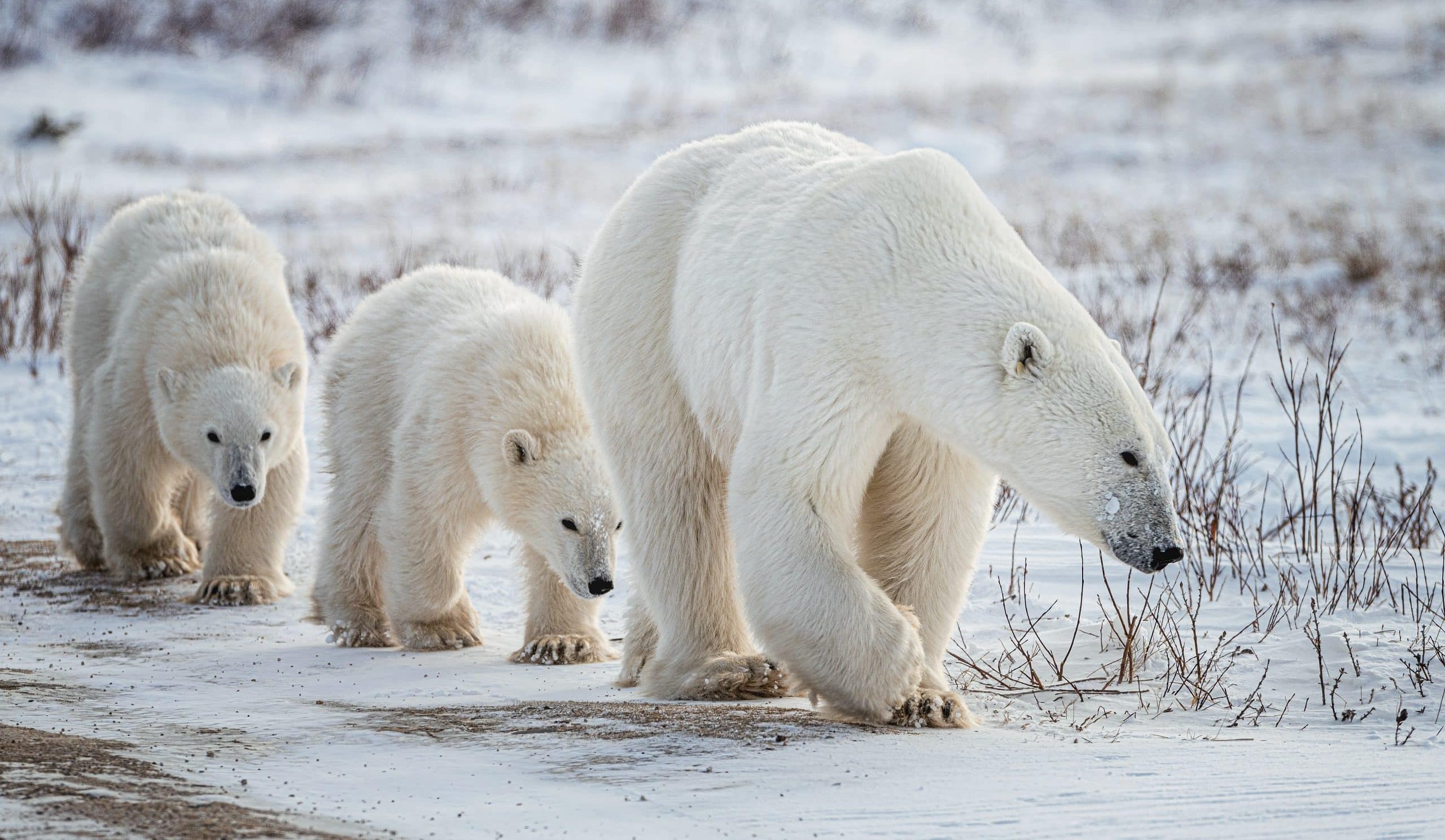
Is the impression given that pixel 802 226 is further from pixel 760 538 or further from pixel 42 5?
pixel 42 5

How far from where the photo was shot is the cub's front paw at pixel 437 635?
495 cm

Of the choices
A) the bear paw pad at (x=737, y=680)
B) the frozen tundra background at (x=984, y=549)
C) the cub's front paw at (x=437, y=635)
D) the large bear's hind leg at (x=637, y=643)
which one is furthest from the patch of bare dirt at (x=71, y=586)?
the bear paw pad at (x=737, y=680)

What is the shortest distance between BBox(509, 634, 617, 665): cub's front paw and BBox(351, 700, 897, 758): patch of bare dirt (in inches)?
34.8

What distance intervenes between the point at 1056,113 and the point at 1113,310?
13072mm

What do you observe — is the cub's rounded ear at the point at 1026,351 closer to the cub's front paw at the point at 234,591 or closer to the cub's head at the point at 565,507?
the cub's head at the point at 565,507

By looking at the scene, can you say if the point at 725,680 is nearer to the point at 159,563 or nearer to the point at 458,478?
the point at 458,478

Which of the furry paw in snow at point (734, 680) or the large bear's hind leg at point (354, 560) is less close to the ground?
the large bear's hind leg at point (354, 560)

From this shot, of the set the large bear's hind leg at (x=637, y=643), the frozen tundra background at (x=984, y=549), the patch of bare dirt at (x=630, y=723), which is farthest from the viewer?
the large bear's hind leg at (x=637, y=643)

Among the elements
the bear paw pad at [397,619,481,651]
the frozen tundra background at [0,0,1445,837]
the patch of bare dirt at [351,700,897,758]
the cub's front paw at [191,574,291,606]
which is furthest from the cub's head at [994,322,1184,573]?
the cub's front paw at [191,574,291,606]

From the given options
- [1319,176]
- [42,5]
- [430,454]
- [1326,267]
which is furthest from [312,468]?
[42,5]

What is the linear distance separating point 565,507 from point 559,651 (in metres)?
0.47

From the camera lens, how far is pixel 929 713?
3.42 metres

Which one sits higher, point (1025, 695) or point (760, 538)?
point (760, 538)

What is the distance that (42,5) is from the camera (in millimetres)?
24359
